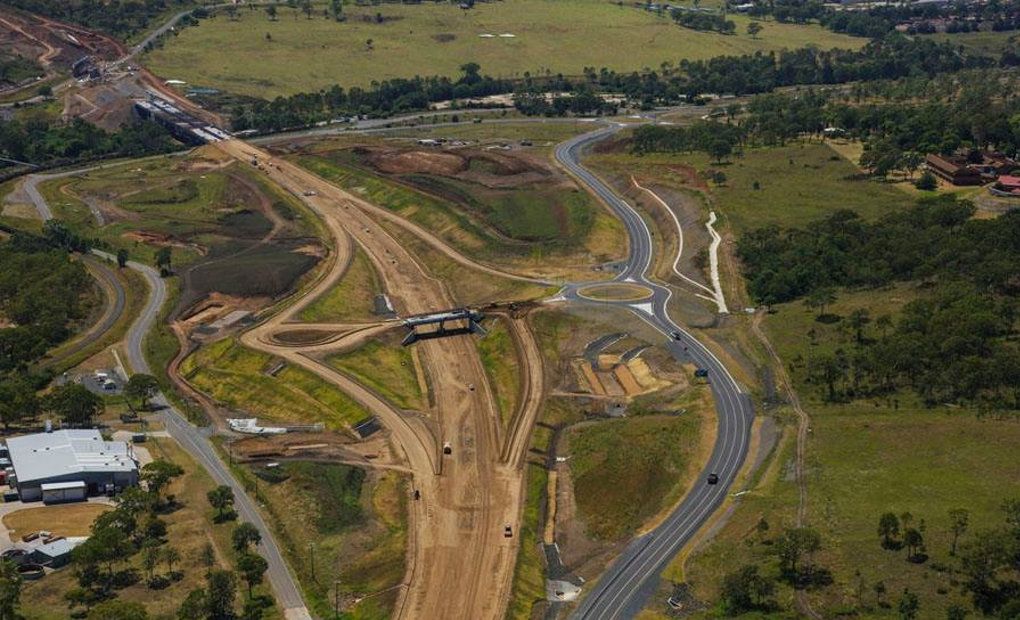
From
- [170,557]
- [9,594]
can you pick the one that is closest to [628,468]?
[170,557]

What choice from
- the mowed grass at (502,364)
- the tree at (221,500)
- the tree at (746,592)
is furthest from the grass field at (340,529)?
the tree at (746,592)

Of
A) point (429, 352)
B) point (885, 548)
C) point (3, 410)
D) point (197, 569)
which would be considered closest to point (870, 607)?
point (885, 548)

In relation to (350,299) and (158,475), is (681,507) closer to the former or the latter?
(158,475)

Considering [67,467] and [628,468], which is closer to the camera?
[67,467]

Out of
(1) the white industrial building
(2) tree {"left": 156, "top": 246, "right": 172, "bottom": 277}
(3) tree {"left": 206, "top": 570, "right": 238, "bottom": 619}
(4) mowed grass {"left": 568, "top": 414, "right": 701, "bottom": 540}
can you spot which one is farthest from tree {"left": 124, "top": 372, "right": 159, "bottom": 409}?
(4) mowed grass {"left": 568, "top": 414, "right": 701, "bottom": 540}

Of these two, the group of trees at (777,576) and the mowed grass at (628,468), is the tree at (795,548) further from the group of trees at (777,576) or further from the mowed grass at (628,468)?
the mowed grass at (628,468)

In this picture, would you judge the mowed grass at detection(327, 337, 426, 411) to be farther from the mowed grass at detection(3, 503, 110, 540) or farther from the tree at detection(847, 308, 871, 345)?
the tree at detection(847, 308, 871, 345)

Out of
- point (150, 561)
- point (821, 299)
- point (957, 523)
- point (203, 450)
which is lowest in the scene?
point (203, 450)
